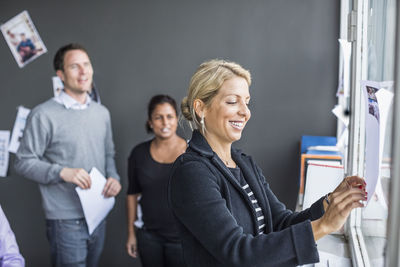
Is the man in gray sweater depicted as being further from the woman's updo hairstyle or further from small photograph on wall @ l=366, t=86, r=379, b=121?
small photograph on wall @ l=366, t=86, r=379, b=121

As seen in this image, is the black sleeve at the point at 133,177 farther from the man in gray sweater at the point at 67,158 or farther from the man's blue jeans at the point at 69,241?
A: the man's blue jeans at the point at 69,241

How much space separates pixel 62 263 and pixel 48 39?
4.78 feet

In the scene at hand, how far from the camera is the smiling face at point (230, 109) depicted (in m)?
1.18

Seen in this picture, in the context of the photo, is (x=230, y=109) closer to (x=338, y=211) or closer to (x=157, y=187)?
(x=338, y=211)

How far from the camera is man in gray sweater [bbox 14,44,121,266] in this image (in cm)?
224

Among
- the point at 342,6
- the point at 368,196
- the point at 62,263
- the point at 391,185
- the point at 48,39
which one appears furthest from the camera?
the point at 48,39

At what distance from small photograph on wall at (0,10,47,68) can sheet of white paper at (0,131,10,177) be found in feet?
1.54

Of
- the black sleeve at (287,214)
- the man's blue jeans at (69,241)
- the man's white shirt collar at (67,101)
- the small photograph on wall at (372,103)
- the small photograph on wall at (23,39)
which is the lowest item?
the man's blue jeans at (69,241)

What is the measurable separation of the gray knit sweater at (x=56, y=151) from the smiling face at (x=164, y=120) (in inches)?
13.2

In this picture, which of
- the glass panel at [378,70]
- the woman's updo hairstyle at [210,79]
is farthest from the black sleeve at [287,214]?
the woman's updo hairstyle at [210,79]

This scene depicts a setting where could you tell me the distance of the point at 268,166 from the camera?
2.70m

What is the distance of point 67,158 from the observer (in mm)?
2328

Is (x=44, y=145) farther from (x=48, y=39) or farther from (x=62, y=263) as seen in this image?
(x=48, y=39)

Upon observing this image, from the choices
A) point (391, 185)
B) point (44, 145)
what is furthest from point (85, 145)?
point (391, 185)
